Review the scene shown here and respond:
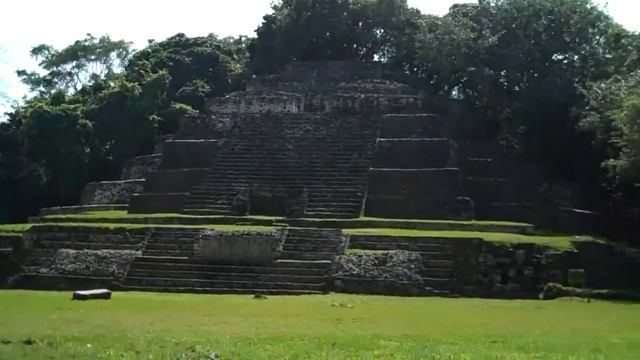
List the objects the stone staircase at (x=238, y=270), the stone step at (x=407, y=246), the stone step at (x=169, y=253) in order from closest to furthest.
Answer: the stone staircase at (x=238, y=270)
the stone step at (x=407, y=246)
the stone step at (x=169, y=253)

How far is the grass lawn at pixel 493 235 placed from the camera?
61.4ft

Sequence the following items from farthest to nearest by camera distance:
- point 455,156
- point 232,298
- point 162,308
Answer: point 455,156
point 232,298
point 162,308

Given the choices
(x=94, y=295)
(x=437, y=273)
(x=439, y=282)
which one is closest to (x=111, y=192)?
(x=94, y=295)

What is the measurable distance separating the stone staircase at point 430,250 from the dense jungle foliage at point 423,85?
460cm

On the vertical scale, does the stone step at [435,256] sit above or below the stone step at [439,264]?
above

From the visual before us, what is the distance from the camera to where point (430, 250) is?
1841 cm

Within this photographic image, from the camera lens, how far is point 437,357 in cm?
891

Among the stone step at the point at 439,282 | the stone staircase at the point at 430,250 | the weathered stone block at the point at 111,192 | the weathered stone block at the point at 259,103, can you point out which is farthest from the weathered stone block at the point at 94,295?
the weathered stone block at the point at 259,103

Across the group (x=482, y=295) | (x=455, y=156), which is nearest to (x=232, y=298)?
(x=482, y=295)

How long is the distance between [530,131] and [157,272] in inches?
613

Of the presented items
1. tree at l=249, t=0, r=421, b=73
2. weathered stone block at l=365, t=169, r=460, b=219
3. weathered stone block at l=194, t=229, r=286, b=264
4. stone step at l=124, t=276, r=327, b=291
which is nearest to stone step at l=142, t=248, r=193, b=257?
weathered stone block at l=194, t=229, r=286, b=264

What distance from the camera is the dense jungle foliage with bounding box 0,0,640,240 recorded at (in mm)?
26406

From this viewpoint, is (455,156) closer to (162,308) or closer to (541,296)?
(541,296)

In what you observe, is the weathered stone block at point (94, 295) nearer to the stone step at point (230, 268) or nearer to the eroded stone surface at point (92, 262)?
the eroded stone surface at point (92, 262)
